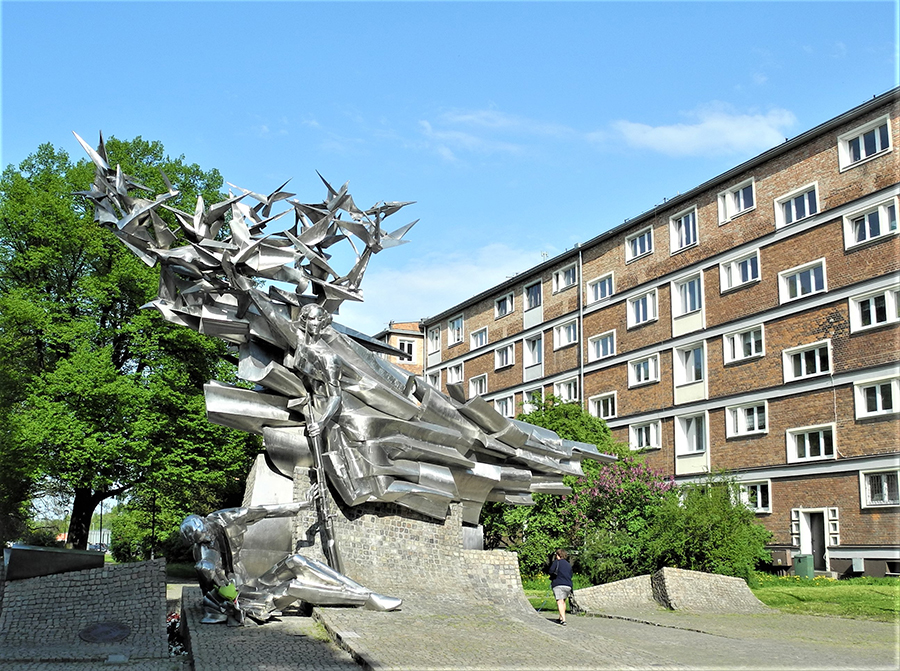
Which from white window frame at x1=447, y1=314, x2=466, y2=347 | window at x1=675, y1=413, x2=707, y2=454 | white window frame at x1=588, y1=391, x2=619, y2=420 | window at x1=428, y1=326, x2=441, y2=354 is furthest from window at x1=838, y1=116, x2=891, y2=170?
window at x1=428, y1=326, x2=441, y2=354

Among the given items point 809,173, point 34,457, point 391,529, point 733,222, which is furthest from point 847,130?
point 34,457

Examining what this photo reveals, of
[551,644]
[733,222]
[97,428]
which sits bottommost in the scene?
[551,644]

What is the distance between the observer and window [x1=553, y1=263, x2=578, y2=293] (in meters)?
43.2

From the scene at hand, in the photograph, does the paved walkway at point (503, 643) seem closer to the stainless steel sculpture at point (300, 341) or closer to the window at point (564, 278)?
the stainless steel sculpture at point (300, 341)

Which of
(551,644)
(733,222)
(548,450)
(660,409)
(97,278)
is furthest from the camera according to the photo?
(660,409)

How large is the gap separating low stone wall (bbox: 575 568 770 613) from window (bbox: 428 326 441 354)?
1379 inches

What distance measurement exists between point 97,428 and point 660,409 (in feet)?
73.3

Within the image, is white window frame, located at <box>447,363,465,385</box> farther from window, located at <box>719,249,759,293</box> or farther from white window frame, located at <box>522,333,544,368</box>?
window, located at <box>719,249,759,293</box>

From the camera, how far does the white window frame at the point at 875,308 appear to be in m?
27.9

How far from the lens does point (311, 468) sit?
16.5 m

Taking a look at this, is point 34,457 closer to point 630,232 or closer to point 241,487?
point 241,487

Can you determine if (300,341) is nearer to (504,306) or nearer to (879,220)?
(879,220)

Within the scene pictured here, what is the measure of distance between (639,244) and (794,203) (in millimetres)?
8612

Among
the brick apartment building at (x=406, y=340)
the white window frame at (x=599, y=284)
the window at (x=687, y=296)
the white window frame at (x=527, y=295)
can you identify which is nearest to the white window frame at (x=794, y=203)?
the window at (x=687, y=296)
